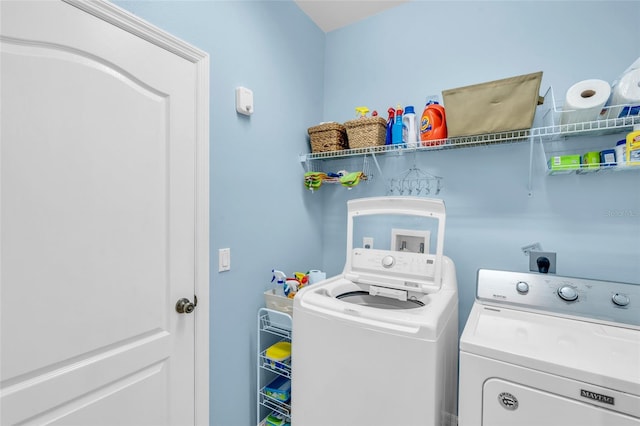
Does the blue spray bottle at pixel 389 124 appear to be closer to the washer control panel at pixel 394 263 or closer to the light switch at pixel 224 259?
the washer control panel at pixel 394 263

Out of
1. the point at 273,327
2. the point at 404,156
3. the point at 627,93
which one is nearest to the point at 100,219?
the point at 273,327

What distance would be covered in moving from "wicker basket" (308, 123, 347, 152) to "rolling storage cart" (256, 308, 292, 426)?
3.95 feet

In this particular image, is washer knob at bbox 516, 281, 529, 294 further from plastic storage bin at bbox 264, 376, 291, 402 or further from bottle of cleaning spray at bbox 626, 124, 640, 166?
plastic storage bin at bbox 264, 376, 291, 402

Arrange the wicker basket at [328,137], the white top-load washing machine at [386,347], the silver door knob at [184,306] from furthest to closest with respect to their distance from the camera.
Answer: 1. the wicker basket at [328,137]
2. the silver door knob at [184,306]
3. the white top-load washing machine at [386,347]

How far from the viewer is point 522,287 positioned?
1414 mm

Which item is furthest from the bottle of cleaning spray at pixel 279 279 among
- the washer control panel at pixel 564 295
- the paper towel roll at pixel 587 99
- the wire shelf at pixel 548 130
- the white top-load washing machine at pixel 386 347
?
the paper towel roll at pixel 587 99

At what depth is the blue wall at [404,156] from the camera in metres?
1.55

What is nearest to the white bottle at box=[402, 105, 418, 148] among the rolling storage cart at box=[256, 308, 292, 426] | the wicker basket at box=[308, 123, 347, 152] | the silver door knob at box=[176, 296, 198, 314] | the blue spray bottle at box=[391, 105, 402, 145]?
the blue spray bottle at box=[391, 105, 402, 145]

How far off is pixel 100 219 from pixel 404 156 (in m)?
1.86

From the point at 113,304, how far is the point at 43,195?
1.57 ft

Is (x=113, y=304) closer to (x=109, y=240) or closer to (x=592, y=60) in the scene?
(x=109, y=240)

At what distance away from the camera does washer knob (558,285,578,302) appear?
4.30ft

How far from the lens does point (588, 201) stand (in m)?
1.60

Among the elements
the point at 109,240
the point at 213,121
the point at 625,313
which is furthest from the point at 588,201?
the point at 109,240
